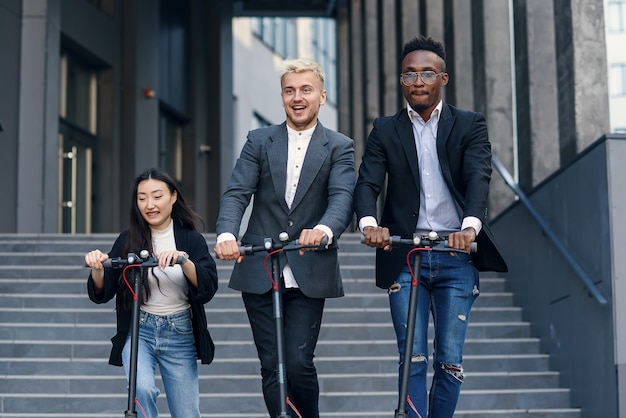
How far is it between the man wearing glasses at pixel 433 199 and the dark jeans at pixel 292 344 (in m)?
0.37

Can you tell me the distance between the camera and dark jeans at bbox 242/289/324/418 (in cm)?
530

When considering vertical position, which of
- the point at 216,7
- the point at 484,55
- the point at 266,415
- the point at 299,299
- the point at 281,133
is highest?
the point at 216,7

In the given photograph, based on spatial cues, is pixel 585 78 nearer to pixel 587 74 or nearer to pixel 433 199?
pixel 587 74

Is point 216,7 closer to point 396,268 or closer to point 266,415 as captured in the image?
point 266,415

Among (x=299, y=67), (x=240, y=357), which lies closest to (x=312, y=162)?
(x=299, y=67)

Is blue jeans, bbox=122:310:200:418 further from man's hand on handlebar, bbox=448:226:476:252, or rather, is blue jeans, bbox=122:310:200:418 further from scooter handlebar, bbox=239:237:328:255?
man's hand on handlebar, bbox=448:226:476:252

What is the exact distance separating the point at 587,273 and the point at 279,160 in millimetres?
3834

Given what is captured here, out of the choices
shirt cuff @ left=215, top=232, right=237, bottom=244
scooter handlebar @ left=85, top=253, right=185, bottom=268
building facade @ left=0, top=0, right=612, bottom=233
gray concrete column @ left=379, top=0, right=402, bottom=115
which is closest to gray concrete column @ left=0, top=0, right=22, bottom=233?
building facade @ left=0, top=0, right=612, bottom=233

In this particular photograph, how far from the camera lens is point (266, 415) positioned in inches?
329

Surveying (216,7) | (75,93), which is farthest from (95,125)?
(216,7)

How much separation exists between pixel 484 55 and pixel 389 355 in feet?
17.1

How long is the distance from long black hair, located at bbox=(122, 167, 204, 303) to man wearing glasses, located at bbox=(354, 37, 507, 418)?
2.86 ft

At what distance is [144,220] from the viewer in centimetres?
568

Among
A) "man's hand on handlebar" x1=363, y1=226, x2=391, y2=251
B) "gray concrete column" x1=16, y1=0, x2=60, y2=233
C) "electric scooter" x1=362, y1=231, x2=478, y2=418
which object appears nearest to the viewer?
"electric scooter" x1=362, y1=231, x2=478, y2=418
